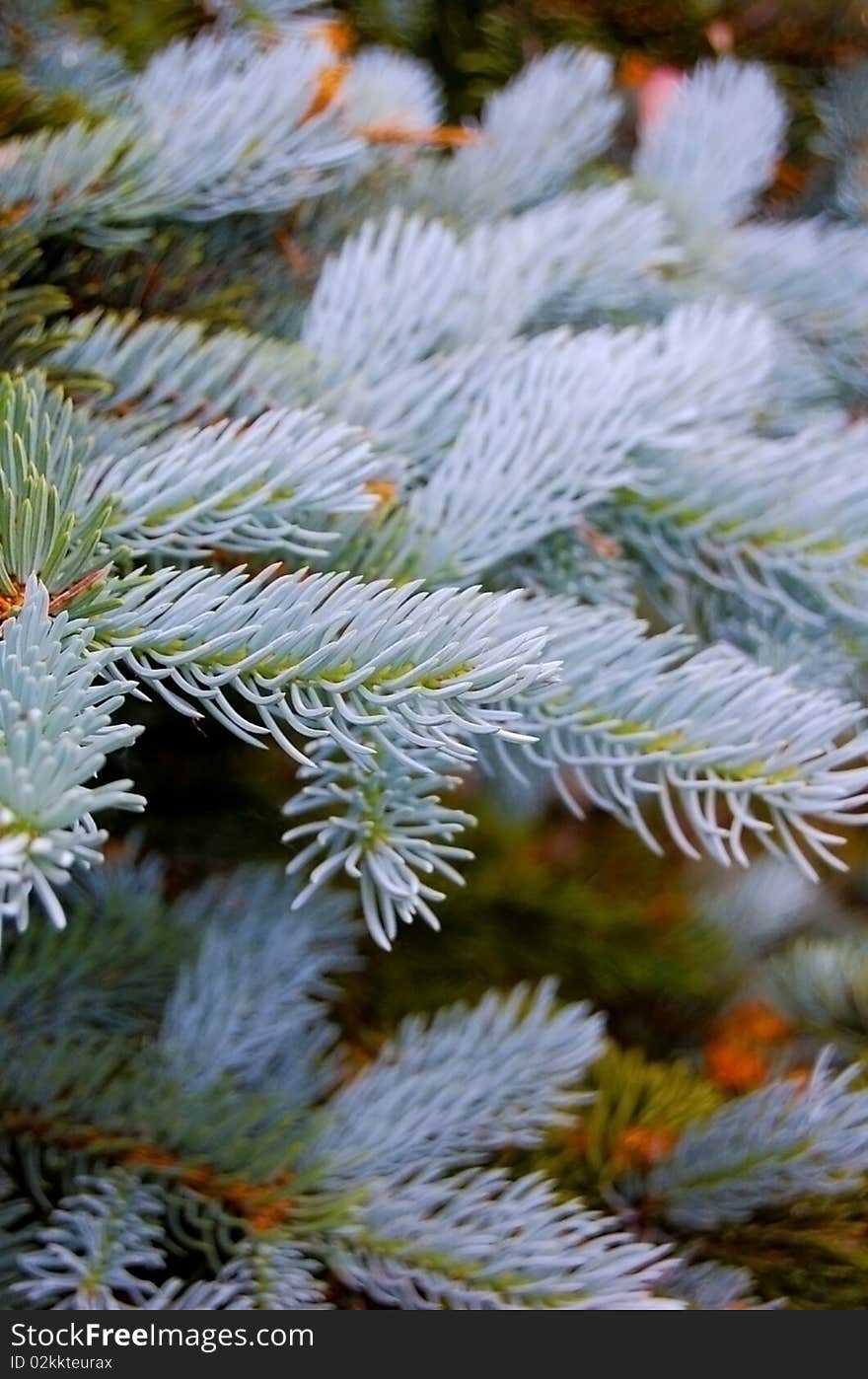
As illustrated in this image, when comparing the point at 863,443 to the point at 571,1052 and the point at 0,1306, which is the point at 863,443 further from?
the point at 0,1306

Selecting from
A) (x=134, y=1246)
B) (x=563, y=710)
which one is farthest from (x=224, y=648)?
(x=134, y=1246)

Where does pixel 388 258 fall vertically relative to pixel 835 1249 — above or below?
above

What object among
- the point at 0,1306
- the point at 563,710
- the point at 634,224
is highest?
the point at 634,224

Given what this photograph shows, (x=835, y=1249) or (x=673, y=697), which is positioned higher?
(x=673, y=697)

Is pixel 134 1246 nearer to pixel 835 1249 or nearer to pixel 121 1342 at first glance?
pixel 121 1342

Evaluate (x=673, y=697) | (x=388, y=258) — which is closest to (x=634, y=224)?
(x=388, y=258)

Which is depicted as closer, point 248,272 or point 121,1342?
point 121,1342
